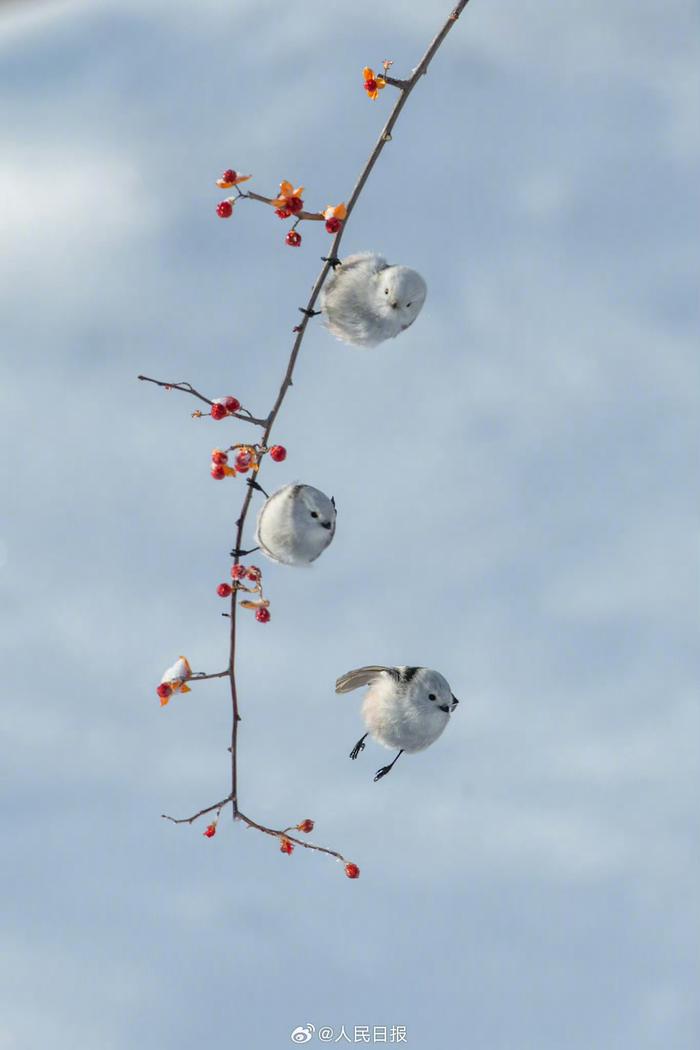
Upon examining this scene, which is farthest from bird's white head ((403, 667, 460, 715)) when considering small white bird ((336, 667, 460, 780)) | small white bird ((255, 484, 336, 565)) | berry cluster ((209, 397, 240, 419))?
berry cluster ((209, 397, 240, 419))

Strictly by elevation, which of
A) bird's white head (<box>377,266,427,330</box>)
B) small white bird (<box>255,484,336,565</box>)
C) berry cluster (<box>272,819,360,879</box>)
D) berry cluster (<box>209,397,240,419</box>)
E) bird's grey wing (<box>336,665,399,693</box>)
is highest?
bird's white head (<box>377,266,427,330</box>)

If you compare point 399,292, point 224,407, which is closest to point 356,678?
point 224,407

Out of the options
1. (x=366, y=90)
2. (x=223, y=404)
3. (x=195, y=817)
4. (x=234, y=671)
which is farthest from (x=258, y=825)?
(x=366, y=90)

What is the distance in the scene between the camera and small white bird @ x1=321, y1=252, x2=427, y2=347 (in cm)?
547

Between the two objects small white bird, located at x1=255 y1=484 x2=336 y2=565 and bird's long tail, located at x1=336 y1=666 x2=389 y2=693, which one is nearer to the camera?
small white bird, located at x1=255 y1=484 x2=336 y2=565

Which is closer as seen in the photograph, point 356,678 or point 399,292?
point 399,292

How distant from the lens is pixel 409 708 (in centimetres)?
582

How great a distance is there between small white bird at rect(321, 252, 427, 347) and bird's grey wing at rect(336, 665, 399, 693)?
1.96 meters

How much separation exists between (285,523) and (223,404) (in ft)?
2.48

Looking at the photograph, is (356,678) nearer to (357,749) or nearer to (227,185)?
(357,749)

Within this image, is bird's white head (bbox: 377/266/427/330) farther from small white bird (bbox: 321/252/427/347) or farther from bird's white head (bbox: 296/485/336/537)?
bird's white head (bbox: 296/485/336/537)

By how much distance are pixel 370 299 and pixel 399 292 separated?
0.63 ft

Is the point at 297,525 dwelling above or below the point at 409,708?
above

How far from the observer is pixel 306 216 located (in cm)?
545
